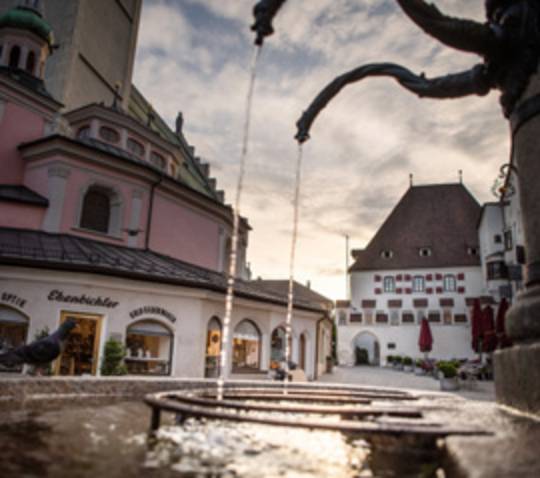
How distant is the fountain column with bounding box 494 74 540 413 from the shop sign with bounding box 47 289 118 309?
44.4 feet

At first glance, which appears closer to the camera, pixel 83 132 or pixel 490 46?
pixel 490 46

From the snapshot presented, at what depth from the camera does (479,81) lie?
4305mm

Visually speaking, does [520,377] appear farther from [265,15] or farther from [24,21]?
[24,21]

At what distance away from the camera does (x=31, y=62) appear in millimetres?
24250

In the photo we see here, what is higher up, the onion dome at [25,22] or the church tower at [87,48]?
the church tower at [87,48]

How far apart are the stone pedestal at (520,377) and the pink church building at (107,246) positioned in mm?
13046

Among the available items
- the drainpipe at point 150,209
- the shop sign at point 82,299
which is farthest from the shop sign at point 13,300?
the drainpipe at point 150,209

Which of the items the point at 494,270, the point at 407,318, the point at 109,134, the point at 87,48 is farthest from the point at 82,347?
the point at 407,318

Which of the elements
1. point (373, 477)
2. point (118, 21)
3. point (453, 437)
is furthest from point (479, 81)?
point (118, 21)

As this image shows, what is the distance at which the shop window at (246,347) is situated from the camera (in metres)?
19.4

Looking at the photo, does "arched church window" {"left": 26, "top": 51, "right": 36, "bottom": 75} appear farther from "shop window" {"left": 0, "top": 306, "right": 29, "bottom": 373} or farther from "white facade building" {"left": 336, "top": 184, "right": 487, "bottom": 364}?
"white facade building" {"left": 336, "top": 184, "right": 487, "bottom": 364}

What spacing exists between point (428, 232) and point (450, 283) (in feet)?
21.1

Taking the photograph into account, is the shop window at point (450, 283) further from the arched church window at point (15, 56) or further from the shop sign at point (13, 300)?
the shop sign at point (13, 300)

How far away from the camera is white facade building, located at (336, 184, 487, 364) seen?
146ft
